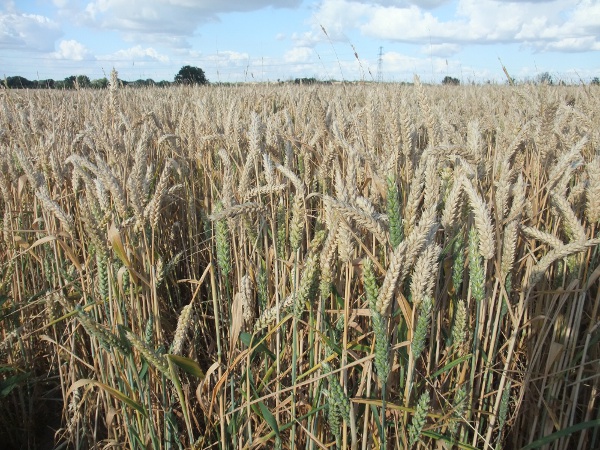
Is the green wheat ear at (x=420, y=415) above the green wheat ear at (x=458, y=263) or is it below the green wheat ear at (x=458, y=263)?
below

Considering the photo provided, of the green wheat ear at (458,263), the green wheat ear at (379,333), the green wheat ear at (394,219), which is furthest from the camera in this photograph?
the green wheat ear at (458,263)

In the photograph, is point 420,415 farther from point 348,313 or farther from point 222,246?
point 222,246

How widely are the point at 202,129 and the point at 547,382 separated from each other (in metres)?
1.95

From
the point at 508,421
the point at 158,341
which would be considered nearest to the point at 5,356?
the point at 158,341

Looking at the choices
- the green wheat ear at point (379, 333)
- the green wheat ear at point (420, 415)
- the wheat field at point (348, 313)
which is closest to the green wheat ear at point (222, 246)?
the wheat field at point (348, 313)

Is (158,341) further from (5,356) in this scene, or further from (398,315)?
(5,356)

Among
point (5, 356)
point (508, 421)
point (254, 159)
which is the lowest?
point (5, 356)

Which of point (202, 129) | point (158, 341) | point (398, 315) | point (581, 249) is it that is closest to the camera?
point (581, 249)

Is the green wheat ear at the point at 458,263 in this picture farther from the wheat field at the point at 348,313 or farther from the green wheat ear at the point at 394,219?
the green wheat ear at the point at 394,219

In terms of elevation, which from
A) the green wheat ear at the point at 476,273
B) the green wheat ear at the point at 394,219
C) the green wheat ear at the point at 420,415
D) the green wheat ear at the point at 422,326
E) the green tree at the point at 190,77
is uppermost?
the green tree at the point at 190,77

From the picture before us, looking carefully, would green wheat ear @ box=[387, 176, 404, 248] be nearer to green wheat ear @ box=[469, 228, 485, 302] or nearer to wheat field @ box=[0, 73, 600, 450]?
wheat field @ box=[0, 73, 600, 450]

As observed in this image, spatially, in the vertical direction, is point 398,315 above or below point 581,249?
below

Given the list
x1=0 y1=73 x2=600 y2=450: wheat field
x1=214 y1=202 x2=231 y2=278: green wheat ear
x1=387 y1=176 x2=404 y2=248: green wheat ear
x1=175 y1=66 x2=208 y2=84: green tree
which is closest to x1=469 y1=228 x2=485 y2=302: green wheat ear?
x1=0 y1=73 x2=600 y2=450: wheat field

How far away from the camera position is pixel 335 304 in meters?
1.33
